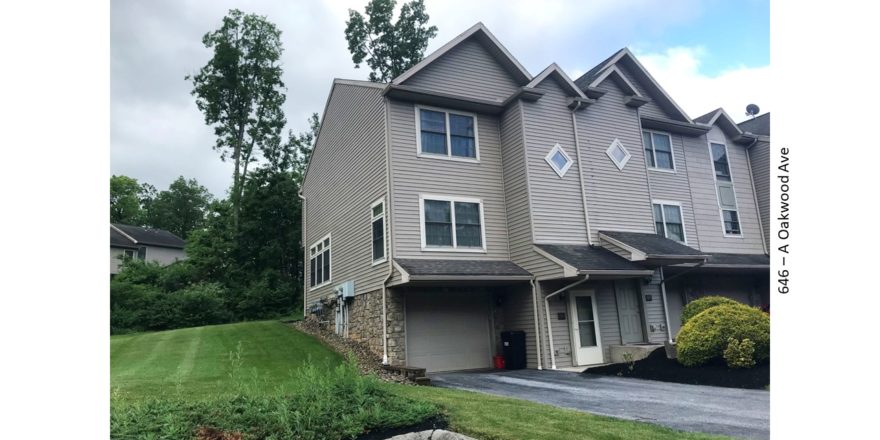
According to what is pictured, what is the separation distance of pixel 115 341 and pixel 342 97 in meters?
9.50

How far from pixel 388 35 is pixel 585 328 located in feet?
64.9

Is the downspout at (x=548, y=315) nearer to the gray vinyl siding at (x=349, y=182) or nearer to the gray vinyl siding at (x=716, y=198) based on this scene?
the gray vinyl siding at (x=349, y=182)

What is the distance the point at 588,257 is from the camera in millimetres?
11469

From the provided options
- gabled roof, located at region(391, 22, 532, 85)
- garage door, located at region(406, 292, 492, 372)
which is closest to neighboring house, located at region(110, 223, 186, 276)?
garage door, located at region(406, 292, 492, 372)

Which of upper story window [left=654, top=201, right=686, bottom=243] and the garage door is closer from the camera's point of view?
the garage door

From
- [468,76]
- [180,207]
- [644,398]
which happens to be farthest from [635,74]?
[180,207]

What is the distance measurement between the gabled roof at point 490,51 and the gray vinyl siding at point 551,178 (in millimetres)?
610

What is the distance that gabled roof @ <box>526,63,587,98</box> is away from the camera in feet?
42.0

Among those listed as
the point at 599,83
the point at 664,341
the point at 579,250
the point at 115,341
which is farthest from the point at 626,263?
the point at 115,341

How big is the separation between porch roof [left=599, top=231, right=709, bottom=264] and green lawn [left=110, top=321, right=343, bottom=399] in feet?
22.7

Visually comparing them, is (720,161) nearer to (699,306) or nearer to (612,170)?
(612,170)

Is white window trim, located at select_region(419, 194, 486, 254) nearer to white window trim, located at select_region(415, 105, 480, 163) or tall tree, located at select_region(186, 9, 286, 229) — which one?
white window trim, located at select_region(415, 105, 480, 163)

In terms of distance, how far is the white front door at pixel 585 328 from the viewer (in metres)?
11.6
